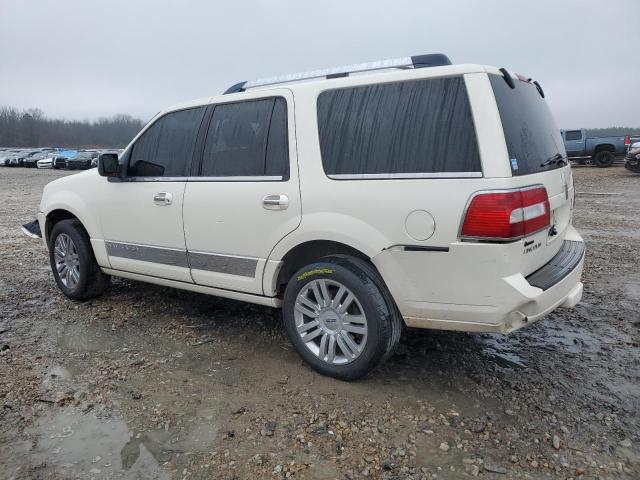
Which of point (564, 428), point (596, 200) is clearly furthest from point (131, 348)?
point (596, 200)

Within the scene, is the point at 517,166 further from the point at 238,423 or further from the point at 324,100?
the point at 238,423

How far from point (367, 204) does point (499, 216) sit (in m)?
0.77

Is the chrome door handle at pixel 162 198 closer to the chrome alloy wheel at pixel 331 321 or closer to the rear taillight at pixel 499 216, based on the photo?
the chrome alloy wheel at pixel 331 321

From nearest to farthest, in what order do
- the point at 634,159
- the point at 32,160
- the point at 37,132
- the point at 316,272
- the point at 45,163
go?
1. the point at 316,272
2. the point at 634,159
3. the point at 45,163
4. the point at 32,160
5. the point at 37,132

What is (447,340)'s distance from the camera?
3986mm

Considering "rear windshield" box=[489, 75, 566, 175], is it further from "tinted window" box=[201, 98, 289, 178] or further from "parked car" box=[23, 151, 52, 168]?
"parked car" box=[23, 151, 52, 168]

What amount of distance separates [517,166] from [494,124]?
0.27 metres

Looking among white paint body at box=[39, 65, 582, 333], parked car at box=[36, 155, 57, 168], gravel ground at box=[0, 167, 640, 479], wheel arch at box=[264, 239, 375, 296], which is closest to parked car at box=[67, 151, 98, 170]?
parked car at box=[36, 155, 57, 168]

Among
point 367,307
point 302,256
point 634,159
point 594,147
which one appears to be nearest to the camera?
point 367,307

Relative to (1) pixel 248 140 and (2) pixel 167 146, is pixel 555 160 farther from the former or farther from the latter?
(2) pixel 167 146

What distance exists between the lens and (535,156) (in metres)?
3.07

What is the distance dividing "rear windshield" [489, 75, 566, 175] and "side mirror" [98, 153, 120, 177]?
3.14 meters

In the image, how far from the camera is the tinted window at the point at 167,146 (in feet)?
13.4

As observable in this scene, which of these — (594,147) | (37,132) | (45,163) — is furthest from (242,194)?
(37,132)
